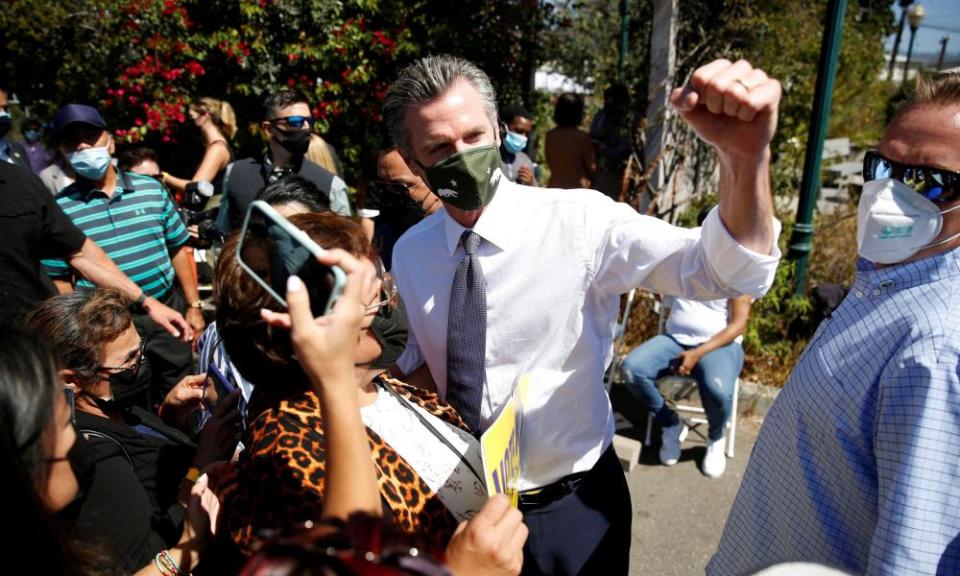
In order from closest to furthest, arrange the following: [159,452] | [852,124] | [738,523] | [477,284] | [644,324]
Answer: [738,523], [477,284], [159,452], [644,324], [852,124]

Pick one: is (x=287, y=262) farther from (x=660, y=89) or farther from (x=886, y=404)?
(x=660, y=89)

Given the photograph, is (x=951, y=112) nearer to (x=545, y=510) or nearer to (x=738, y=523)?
(x=738, y=523)

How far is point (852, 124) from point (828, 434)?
12934 millimetres

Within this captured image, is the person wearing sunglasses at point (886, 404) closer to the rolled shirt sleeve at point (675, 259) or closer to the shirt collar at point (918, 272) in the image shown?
the shirt collar at point (918, 272)

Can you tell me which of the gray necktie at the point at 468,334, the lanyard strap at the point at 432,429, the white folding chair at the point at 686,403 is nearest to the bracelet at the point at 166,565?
the lanyard strap at the point at 432,429

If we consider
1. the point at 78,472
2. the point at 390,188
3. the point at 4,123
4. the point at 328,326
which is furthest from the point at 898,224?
the point at 4,123

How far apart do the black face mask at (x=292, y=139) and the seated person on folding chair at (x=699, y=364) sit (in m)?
2.39

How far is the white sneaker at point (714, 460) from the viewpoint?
12.0 ft

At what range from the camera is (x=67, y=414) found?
1110 millimetres

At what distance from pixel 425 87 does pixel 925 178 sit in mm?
1188

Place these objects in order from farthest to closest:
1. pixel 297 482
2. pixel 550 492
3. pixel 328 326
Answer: pixel 550 492 < pixel 297 482 < pixel 328 326

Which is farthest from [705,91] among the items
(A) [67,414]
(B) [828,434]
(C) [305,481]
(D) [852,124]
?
(D) [852,124]

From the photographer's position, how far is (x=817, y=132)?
4.45m

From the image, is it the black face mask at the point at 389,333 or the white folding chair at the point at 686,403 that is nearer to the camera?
the black face mask at the point at 389,333
